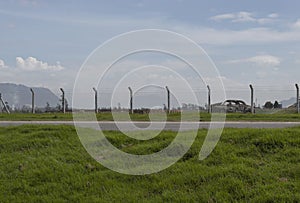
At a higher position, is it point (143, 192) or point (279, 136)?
point (279, 136)

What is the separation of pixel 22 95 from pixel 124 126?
21.6 m

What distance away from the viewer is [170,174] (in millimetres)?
8188

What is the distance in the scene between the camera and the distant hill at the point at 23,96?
96.6 feet

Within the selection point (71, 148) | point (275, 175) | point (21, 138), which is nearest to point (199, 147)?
point (275, 175)

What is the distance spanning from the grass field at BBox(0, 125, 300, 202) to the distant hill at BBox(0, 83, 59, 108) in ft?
63.8

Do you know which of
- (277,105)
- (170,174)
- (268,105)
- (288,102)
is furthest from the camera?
(268,105)

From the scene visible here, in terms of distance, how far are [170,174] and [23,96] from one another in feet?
81.4

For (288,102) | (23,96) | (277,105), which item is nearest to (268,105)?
(277,105)

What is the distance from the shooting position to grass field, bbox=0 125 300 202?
7453 mm

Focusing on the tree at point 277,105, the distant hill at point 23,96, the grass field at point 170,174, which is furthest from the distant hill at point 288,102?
the grass field at point 170,174

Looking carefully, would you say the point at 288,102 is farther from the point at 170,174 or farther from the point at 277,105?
the point at 170,174

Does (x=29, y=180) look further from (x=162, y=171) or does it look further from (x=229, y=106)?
(x=229, y=106)

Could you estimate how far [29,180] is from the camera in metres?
8.54

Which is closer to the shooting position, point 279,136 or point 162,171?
point 162,171
